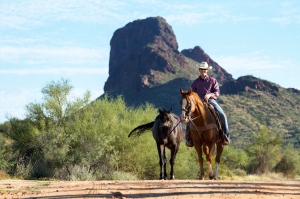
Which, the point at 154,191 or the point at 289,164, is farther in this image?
the point at 289,164

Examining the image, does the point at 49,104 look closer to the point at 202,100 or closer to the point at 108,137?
the point at 108,137

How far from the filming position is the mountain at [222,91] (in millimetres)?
79438

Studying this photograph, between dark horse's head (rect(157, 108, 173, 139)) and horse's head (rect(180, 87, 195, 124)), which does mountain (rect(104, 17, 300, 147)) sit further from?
horse's head (rect(180, 87, 195, 124))

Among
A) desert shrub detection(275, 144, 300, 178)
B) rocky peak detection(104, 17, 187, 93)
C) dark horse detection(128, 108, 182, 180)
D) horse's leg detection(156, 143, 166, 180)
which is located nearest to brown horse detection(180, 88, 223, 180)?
dark horse detection(128, 108, 182, 180)

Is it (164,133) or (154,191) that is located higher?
(164,133)

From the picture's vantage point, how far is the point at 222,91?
109688 mm

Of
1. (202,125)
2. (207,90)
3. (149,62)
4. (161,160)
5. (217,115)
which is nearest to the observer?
(202,125)

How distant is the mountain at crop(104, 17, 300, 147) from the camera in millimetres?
79438

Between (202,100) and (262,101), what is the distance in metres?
84.0

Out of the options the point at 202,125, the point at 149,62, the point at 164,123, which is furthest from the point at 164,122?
the point at 149,62

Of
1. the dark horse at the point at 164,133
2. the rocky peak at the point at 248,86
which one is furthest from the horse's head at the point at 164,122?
the rocky peak at the point at 248,86

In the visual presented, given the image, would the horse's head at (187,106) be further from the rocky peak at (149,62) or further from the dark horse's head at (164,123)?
the rocky peak at (149,62)

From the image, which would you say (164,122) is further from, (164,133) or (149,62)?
(149,62)

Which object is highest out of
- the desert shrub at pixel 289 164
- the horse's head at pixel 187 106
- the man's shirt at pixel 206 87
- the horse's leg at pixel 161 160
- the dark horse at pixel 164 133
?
the man's shirt at pixel 206 87
